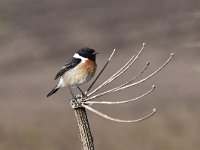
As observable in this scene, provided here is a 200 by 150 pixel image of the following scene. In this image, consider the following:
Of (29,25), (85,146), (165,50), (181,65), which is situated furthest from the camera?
(29,25)

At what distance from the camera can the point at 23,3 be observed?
100 ft

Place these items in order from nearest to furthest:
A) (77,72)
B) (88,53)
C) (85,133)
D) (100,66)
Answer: (85,133)
(88,53)
(77,72)
(100,66)

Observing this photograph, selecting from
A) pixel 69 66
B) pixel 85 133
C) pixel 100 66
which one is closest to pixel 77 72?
pixel 69 66

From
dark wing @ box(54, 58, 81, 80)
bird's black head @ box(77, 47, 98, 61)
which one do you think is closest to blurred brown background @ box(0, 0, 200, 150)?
dark wing @ box(54, 58, 81, 80)

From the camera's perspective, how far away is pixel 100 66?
21.9 m

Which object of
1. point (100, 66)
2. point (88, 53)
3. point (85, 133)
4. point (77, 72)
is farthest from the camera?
point (100, 66)

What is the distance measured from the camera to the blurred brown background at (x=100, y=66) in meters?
16.9

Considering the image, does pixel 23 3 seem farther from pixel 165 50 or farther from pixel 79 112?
pixel 79 112

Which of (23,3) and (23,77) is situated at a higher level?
(23,3)

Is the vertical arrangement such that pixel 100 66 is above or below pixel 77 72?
above

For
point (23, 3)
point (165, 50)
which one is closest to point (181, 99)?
point (165, 50)

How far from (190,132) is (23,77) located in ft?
22.1

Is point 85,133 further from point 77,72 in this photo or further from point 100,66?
point 100,66

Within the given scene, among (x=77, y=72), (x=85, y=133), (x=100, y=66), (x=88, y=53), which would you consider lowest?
(x=85, y=133)
